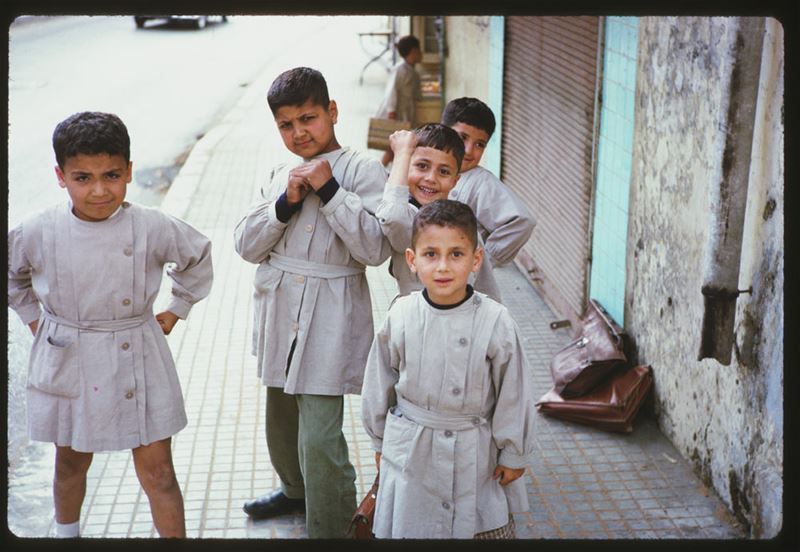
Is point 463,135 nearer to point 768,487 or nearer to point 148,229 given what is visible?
point 148,229

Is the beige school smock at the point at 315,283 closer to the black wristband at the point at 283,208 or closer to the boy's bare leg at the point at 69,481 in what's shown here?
the black wristband at the point at 283,208

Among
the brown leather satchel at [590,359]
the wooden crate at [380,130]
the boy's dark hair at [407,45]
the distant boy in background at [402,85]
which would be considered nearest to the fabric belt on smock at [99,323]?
the brown leather satchel at [590,359]

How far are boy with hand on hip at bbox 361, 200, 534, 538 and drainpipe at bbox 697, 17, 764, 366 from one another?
107 cm

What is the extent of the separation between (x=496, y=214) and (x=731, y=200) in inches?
38.5

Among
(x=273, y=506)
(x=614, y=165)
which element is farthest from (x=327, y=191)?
(x=614, y=165)

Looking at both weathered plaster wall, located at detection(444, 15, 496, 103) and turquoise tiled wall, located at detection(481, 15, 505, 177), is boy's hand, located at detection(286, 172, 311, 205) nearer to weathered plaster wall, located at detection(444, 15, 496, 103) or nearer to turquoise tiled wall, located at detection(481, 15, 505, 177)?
turquoise tiled wall, located at detection(481, 15, 505, 177)

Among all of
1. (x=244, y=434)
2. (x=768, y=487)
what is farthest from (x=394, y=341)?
(x=244, y=434)

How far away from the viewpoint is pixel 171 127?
49.2ft

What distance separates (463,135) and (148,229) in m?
1.46

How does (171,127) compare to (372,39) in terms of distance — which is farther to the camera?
(372,39)

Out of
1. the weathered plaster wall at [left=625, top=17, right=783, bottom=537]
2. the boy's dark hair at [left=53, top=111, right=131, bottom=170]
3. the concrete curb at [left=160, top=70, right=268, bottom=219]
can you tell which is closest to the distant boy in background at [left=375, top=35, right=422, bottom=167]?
the concrete curb at [left=160, top=70, right=268, bottom=219]

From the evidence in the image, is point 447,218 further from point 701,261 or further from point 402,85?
point 402,85

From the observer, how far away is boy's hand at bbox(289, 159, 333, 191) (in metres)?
3.49

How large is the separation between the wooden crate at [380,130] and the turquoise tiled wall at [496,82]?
1205mm
